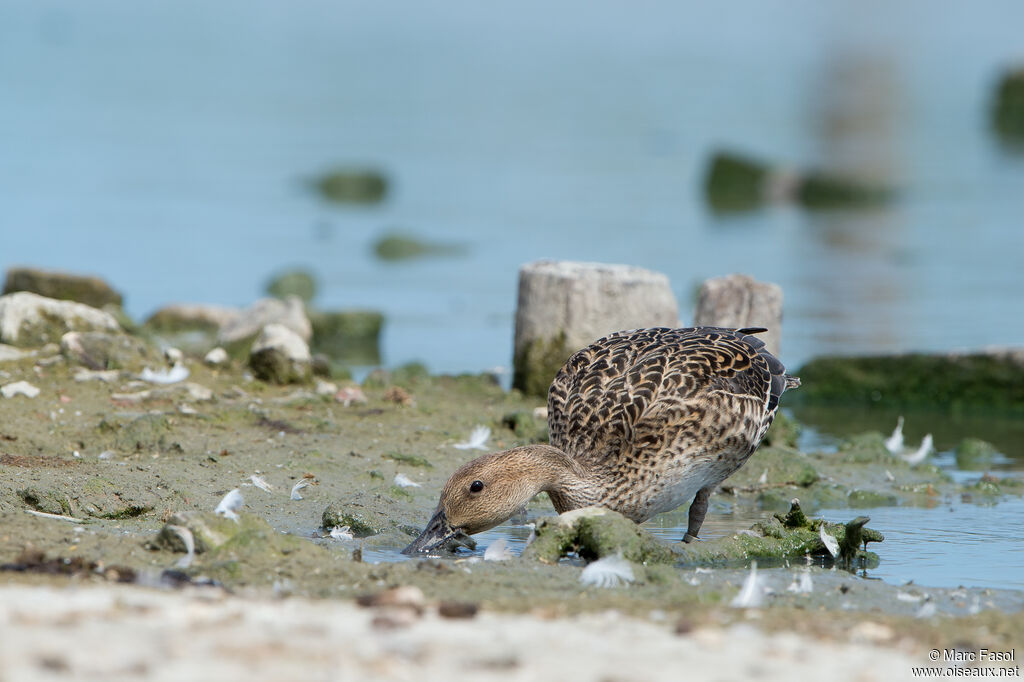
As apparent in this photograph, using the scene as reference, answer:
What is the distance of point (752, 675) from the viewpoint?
162 inches

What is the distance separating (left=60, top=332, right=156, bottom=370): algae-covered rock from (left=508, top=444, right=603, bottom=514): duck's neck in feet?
12.7

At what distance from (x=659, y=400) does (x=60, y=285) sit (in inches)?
255

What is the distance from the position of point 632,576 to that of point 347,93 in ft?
112

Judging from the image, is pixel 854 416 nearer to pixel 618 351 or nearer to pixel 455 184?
pixel 618 351

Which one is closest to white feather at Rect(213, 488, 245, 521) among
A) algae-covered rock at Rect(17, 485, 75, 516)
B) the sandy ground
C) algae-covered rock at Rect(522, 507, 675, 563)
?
algae-covered rock at Rect(17, 485, 75, 516)

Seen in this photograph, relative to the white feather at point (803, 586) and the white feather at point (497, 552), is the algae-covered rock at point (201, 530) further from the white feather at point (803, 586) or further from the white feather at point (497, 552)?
the white feather at point (803, 586)

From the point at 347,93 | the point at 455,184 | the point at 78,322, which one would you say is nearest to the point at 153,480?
the point at 78,322

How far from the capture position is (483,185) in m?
23.5

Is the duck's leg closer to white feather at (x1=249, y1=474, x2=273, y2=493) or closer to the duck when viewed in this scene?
the duck

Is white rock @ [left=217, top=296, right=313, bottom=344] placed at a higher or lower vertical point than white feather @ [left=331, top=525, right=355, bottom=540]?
higher

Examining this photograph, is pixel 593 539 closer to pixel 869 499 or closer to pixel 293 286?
pixel 869 499

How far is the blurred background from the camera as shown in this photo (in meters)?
15.3

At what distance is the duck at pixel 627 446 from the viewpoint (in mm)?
6348

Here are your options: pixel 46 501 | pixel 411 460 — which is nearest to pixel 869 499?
pixel 411 460
